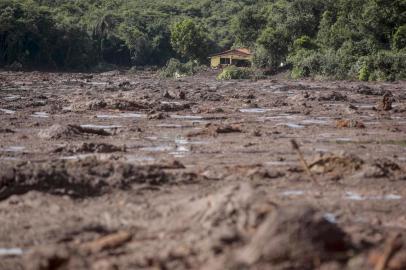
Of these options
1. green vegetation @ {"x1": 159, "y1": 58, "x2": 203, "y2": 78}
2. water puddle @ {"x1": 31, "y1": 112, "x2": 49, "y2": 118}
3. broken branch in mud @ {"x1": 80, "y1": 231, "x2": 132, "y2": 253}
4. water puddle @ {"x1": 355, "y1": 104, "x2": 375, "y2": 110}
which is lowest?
green vegetation @ {"x1": 159, "y1": 58, "x2": 203, "y2": 78}

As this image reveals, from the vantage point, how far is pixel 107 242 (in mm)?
5500

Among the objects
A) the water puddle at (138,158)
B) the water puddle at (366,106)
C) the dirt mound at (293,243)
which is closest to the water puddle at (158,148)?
the water puddle at (138,158)

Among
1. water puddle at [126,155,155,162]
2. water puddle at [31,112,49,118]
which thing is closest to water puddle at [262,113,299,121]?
water puddle at [31,112,49,118]

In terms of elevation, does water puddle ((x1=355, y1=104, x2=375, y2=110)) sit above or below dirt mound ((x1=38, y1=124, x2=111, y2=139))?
below

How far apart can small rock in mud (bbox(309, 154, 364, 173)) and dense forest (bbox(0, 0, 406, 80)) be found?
30.3 m

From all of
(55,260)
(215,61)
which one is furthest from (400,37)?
(55,260)

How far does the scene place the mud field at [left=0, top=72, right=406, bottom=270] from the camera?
503 centimetres

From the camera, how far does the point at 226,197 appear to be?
593 centimetres

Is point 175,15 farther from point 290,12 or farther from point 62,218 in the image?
point 62,218

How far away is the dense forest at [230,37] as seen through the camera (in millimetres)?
42156

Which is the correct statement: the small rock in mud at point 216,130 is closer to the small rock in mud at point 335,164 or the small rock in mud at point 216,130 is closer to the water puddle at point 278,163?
the water puddle at point 278,163

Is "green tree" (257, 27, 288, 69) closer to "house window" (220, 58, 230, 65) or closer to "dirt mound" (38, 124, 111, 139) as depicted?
"house window" (220, 58, 230, 65)

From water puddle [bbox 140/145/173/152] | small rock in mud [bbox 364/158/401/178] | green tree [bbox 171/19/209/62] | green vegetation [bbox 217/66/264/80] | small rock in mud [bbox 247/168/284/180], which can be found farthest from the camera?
green tree [bbox 171/19/209/62]

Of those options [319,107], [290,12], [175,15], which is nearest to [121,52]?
[290,12]
